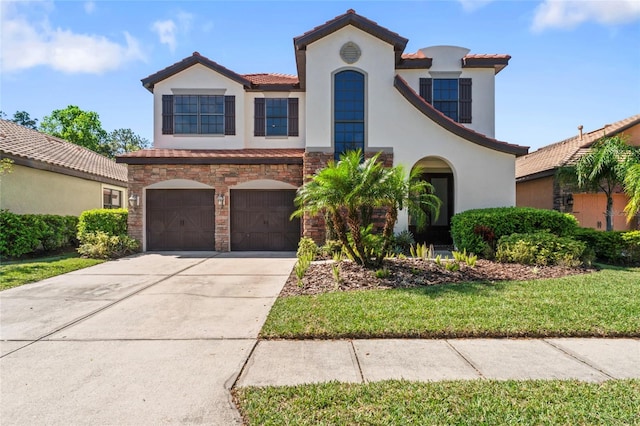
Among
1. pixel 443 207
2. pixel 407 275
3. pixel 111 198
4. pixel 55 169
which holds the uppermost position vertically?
pixel 55 169

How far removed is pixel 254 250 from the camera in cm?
1348

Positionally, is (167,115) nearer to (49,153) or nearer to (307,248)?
(49,153)

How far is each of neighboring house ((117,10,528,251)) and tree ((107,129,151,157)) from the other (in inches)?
1809

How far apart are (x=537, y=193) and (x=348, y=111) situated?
10678 mm

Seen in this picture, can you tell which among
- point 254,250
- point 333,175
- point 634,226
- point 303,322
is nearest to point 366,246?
point 333,175

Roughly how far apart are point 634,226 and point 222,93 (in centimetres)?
1841

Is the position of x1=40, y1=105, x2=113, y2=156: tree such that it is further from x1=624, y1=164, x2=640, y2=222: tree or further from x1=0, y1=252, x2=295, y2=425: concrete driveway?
x1=624, y1=164, x2=640, y2=222: tree

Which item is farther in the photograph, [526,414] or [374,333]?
[374,333]

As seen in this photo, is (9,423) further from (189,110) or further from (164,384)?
(189,110)

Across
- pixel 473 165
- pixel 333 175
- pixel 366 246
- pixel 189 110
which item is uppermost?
pixel 189 110

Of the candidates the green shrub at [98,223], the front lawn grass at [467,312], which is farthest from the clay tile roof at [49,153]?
the front lawn grass at [467,312]

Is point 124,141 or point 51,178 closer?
point 51,178

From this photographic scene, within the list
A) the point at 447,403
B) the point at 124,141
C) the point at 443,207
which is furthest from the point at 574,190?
the point at 124,141

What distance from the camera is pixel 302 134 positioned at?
46.5 ft
